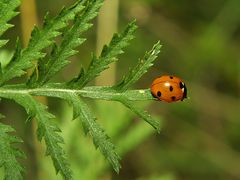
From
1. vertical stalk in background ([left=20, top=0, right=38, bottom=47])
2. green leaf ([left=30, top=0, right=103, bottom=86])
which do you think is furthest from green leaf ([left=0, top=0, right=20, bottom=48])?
vertical stalk in background ([left=20, top=0, right=38, bottom=47])

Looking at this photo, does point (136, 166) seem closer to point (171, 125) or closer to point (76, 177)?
point (171, 125)

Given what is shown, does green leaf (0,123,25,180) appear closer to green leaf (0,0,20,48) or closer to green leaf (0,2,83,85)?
green leaf (0,2,83,85)

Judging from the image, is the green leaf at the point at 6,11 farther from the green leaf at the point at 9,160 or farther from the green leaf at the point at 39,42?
the green leaf at the point at 9,160

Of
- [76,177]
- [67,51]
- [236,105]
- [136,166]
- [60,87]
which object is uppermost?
[67,51]

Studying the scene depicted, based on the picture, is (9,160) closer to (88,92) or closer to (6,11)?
(88,92)

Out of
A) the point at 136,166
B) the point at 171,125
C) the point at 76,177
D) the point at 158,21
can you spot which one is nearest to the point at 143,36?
the point at 158,21

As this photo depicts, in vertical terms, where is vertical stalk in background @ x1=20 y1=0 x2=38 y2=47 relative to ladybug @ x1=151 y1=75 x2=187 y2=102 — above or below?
below
